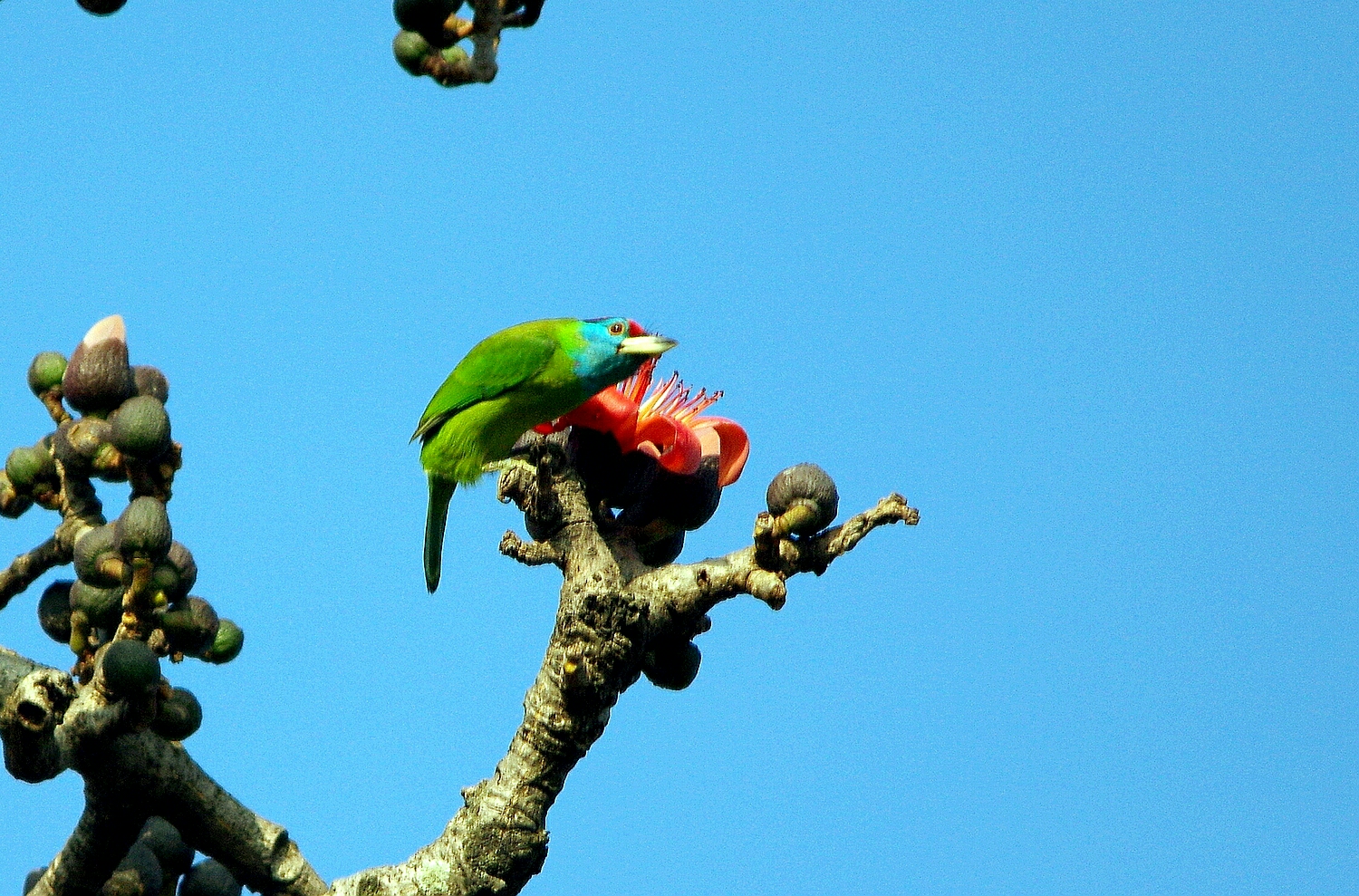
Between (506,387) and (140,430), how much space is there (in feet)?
8.25

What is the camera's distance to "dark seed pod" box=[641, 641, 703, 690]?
5004 mm

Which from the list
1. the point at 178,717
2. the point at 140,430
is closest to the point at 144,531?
the point at 140,430

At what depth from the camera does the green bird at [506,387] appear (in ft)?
21.5

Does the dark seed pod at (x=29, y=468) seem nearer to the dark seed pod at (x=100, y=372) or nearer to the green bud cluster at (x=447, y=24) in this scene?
the dark seed pod at (x=100, y=372)

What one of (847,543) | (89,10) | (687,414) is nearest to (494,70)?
(89,10)

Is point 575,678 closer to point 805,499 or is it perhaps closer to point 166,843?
point 805,499

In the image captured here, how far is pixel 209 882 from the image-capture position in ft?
15.6

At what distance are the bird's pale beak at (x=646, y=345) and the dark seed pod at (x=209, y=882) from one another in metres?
2.76

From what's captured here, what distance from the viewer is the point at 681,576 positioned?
4.72 m

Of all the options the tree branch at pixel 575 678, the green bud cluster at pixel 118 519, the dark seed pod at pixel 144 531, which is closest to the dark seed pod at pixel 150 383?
the green bud cluster at pixel 118 519

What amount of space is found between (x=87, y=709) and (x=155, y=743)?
0.92 ft

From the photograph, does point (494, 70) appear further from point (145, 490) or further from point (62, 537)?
point (62, 537)

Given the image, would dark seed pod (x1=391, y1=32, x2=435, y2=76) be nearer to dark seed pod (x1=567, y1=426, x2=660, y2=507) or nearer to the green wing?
dark seed pod (x1=567, y1=426, x2=660, y2=507)

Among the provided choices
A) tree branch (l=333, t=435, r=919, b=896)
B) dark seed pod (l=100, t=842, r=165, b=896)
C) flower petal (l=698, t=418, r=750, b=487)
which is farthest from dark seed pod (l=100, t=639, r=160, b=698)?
flower petal (l=698, t=418, r=750, b=487)
